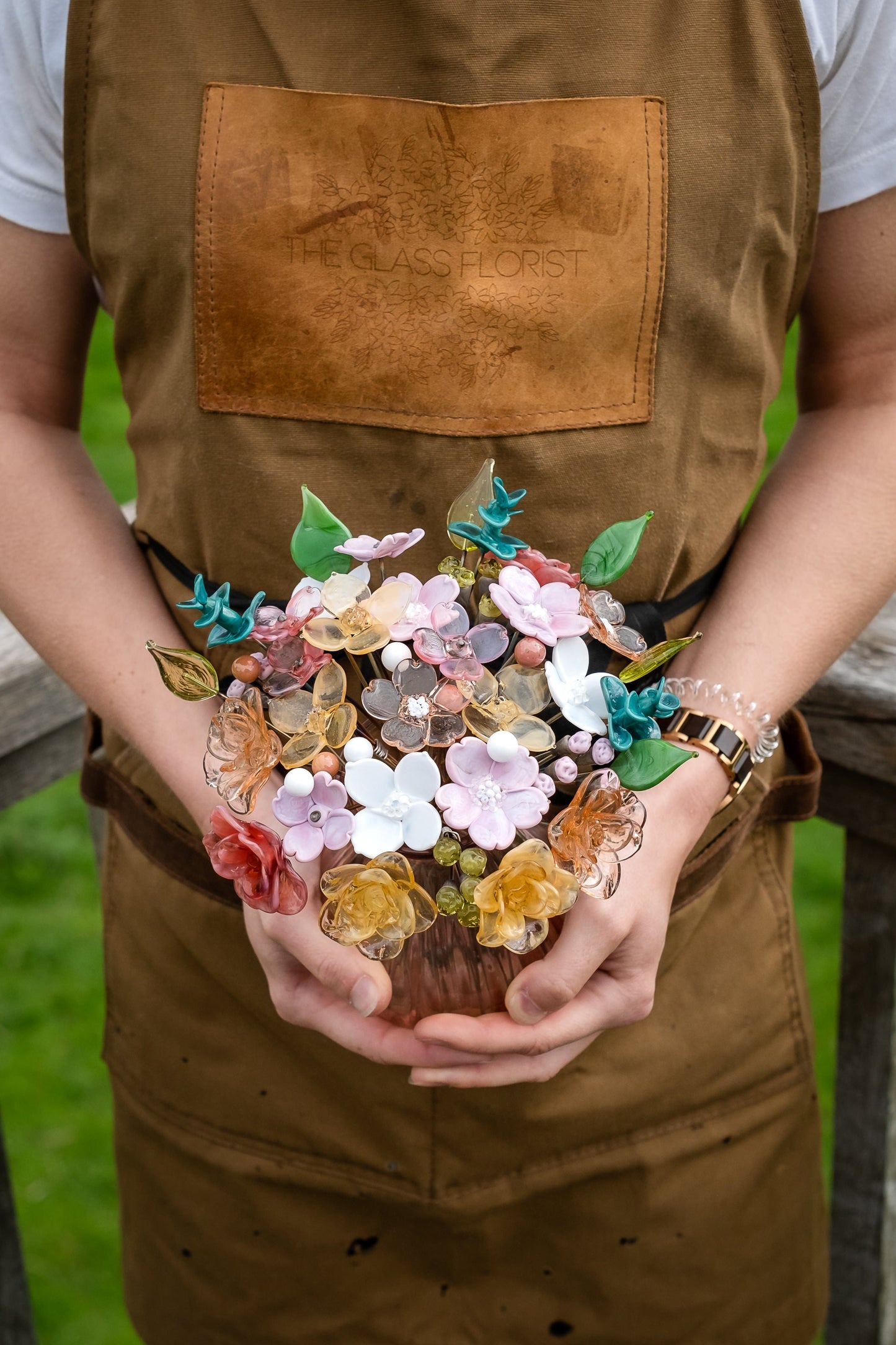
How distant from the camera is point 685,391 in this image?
86 cm

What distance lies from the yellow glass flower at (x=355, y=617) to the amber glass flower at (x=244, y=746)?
2.1 inches

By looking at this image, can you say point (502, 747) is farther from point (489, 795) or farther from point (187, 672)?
point (187, 672)

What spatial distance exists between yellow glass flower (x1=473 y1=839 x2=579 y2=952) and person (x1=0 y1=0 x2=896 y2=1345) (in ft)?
0.38

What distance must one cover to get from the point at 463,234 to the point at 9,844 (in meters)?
2.35

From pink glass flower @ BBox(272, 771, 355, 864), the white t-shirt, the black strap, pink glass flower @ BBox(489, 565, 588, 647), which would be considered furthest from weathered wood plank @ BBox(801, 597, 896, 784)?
pink glass flower @ BBox(272, 771, 355, 864)

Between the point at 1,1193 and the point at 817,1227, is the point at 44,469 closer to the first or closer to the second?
the point at 1,1193

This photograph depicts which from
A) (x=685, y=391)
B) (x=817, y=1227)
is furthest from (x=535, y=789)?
(x=817, y=1227)

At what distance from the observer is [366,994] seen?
2.56 ft

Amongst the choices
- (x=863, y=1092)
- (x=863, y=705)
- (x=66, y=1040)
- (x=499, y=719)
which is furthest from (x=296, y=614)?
(x=66, y=1040)

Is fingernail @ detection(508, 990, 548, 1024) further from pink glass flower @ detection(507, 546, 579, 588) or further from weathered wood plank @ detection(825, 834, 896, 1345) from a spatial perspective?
weathered wood plank @ detection(825, 834, 896, 1345)

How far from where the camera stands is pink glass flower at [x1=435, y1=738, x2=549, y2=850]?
649mm

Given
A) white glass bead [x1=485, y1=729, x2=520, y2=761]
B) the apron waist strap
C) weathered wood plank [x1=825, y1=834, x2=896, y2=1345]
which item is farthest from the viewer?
weathered wood plank [x1=825, y1=834, x2=896, y2=1345]

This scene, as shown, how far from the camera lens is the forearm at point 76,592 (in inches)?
37.0

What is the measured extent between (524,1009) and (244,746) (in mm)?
273
